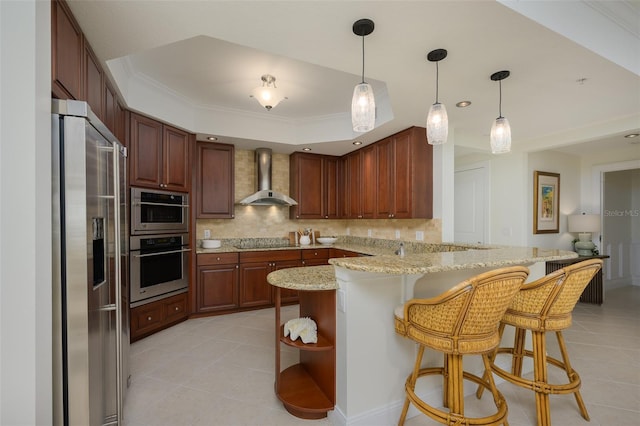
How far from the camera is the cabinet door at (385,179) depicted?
11.9ft

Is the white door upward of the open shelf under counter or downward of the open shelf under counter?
upward

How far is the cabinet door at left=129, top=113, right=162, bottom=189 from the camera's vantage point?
9.45 ft

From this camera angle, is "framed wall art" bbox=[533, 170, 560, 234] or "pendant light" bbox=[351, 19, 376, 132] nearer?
"pendant light" bbox=[351, 19, 376, 132]

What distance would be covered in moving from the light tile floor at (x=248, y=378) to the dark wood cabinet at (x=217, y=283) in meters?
0.24

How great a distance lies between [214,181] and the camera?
13.0ft

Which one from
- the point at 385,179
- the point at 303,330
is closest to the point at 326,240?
the point at 385,179

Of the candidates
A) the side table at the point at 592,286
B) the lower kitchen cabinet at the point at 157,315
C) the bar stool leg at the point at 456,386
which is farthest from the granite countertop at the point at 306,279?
the side table at the point at 592,286

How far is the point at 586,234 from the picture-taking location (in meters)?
4.35

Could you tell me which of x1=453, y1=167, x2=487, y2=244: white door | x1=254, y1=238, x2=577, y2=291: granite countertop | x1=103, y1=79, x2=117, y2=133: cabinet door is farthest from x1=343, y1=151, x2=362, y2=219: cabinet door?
x1=103, y1=79, x2=117, y2=133: cabinet door

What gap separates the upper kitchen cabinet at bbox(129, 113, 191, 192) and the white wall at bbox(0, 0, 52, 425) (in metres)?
2.02

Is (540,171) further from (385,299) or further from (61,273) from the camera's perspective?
(61,273)

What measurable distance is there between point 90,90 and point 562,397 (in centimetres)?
382

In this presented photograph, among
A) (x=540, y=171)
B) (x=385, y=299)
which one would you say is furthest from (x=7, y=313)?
(x=540, y=171)

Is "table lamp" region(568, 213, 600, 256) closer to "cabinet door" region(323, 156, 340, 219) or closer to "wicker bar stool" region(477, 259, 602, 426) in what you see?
"wicker bar stool" region(477, 259, 602, 426)
